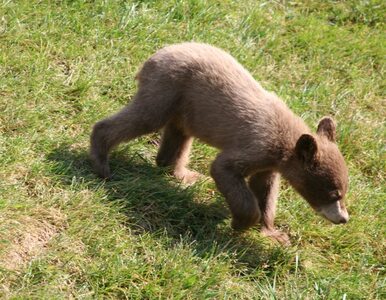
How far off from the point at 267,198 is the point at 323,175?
1.94 feet

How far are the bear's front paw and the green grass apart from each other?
0.23 feet

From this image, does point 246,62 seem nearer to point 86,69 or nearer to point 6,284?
point 86,69

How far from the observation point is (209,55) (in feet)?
22.5

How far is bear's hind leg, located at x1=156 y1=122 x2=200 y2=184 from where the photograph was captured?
22.7 feet

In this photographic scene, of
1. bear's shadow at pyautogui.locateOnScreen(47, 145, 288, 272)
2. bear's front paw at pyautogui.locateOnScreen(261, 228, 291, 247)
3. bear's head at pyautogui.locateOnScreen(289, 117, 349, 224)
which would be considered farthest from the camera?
bear's front paw at pyautogui.locateOnScreen(261, 228, 291, 247)

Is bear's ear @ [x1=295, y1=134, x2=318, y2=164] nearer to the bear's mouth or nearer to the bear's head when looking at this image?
the bear's head

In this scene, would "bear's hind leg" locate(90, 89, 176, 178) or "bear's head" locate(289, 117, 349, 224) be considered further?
"bear's hind leg" locate(90, 89, 176, 178)

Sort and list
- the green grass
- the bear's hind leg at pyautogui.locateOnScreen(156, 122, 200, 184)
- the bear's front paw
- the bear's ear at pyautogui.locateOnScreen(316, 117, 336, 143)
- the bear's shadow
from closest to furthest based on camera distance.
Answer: the green grass, the bear's shadow, the bear's front paw, the bear's ear at pyautogui.locateOnScreen(316, 117, 336, 143), the bear's hind leg at pyautogui.locateOnScreen(156, 122, 200, 184)

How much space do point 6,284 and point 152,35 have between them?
3.91m

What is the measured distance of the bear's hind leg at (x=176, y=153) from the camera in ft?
22.7

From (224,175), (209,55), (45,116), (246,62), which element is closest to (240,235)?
(224,175)

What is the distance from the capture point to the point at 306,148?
20.6ft

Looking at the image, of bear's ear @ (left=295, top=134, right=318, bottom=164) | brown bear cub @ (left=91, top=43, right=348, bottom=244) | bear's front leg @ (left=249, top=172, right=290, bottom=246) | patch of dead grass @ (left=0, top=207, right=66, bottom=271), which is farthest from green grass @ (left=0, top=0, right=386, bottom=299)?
bear's ear @ (left=295, top=134, right=318, bottom=164)

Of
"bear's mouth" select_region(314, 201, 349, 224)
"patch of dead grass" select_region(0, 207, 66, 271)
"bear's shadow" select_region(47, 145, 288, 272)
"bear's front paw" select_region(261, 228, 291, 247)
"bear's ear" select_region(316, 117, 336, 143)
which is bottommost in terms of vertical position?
"bear's front paw" select_region(261, 228, 291, 247)
